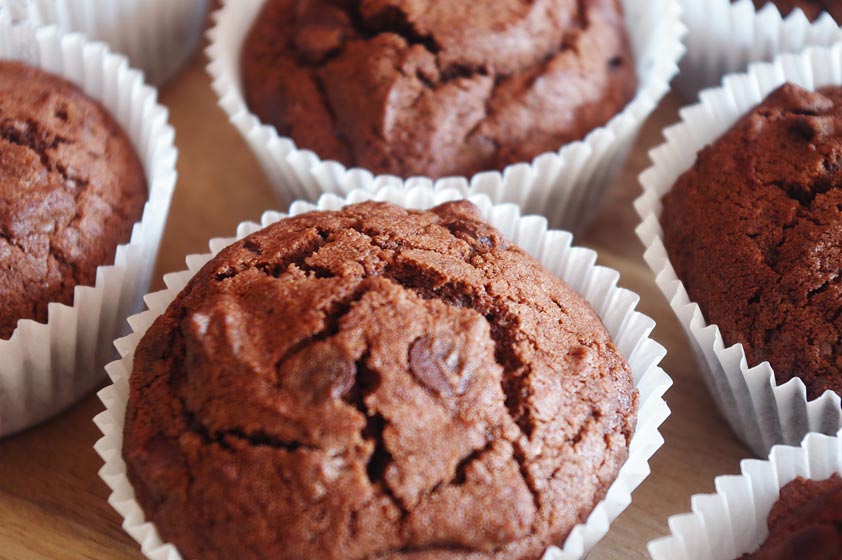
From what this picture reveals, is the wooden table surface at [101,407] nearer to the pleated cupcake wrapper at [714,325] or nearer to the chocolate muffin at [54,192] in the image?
the pleated cupcake wrapper at [714,325]

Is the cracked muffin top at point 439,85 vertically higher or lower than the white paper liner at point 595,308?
higher

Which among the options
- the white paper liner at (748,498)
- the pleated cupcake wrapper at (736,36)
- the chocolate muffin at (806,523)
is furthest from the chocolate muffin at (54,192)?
the pleated cupcake wrapper at (736,36)

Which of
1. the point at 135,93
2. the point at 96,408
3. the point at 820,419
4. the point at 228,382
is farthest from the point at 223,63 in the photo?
the point at 820,419

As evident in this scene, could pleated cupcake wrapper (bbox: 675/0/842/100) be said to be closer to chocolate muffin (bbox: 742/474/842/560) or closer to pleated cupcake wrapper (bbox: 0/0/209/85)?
chocolate muffin (bbox: 742/474/842/560)

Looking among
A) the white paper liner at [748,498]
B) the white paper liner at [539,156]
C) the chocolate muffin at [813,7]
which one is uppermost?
the chocolate muffin at [813,7]

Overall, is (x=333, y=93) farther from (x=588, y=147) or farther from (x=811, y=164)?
(x=811, y=164)

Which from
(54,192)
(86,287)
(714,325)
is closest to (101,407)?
(86,287)
